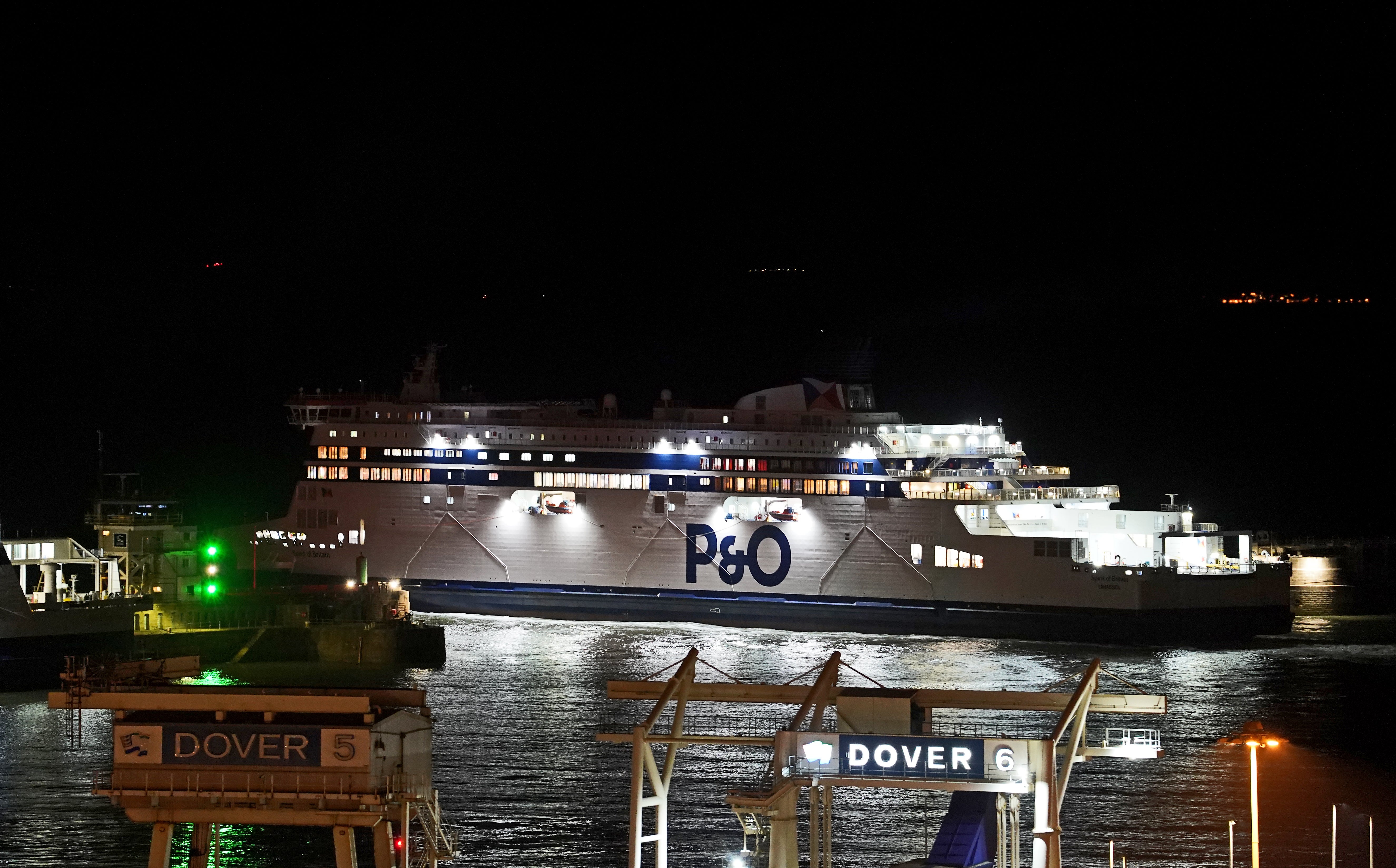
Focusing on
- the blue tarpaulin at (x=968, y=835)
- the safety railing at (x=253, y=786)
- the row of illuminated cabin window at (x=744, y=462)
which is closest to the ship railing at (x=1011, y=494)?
the row of illuminated cabin window at (x=744, y=462)

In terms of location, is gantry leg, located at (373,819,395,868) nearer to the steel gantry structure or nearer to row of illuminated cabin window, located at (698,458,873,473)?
the steel gantry structure

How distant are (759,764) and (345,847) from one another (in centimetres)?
1000

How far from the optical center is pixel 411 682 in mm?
30031

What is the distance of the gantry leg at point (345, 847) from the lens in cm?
1455

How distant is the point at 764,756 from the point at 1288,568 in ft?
57.5

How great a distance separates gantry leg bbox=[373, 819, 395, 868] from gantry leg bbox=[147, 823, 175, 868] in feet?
5.65

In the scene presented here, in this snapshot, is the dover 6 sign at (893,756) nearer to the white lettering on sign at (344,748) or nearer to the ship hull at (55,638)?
the white lettering on sign at (344,748)

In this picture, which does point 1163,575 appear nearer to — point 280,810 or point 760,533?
point 760,533

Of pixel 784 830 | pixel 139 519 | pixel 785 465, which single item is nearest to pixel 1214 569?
pixel 785 465

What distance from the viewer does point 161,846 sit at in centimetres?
1434

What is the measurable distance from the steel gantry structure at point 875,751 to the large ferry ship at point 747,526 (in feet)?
71.1

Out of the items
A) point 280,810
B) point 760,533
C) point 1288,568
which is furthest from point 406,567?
point 280,810

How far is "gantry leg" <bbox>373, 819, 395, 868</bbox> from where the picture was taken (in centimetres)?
1442

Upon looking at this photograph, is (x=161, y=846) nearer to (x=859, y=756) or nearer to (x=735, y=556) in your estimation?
(x=859, y=756)
